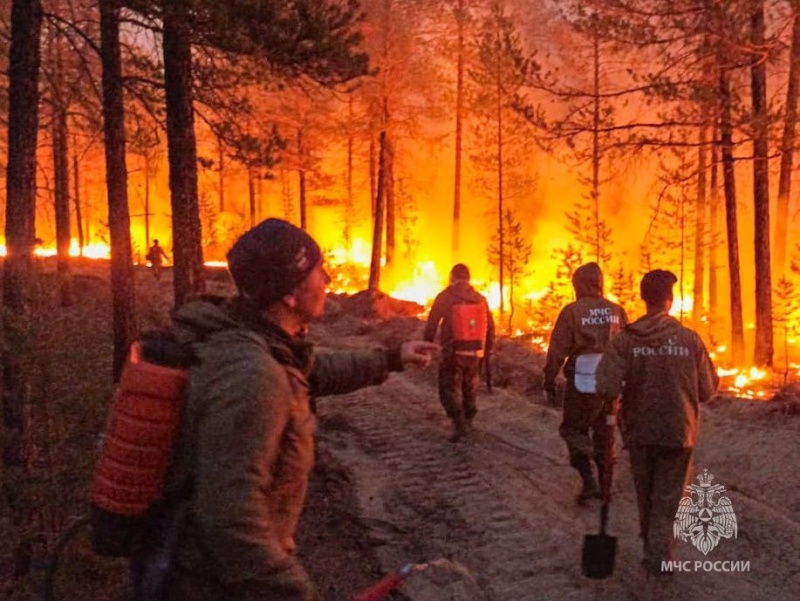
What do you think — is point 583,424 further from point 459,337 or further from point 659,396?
point 459,337

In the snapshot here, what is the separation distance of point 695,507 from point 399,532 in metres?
2.45

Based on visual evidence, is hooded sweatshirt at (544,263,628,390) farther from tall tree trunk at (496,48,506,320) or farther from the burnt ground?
tall tree trunk at (496,48,506,320)

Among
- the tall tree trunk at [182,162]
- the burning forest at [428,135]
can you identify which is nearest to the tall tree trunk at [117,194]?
the burning forest at [428,135]

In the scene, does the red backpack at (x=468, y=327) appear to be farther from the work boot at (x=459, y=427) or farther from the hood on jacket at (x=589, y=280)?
the hood on jacket at (x=589, y=280)

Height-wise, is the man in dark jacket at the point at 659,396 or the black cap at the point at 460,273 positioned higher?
the black cap at the point at 460,273

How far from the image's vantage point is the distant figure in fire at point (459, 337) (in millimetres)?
9469

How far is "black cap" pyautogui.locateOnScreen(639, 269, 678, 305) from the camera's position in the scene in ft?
17.3

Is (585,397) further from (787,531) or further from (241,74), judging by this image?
(241,74)

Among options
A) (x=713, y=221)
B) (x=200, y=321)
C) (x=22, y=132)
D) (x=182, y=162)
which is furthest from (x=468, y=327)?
(x=713, y=221)

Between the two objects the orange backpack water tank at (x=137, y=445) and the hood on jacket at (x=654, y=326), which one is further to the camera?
the hood on jacket at (x=654, y=326)

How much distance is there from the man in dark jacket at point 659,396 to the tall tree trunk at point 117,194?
8.11m

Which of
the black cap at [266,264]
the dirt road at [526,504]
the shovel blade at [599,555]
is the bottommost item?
the dirt road at [526,504]

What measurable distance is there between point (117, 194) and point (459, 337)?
594 cm

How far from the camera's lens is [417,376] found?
14125 millimetres
